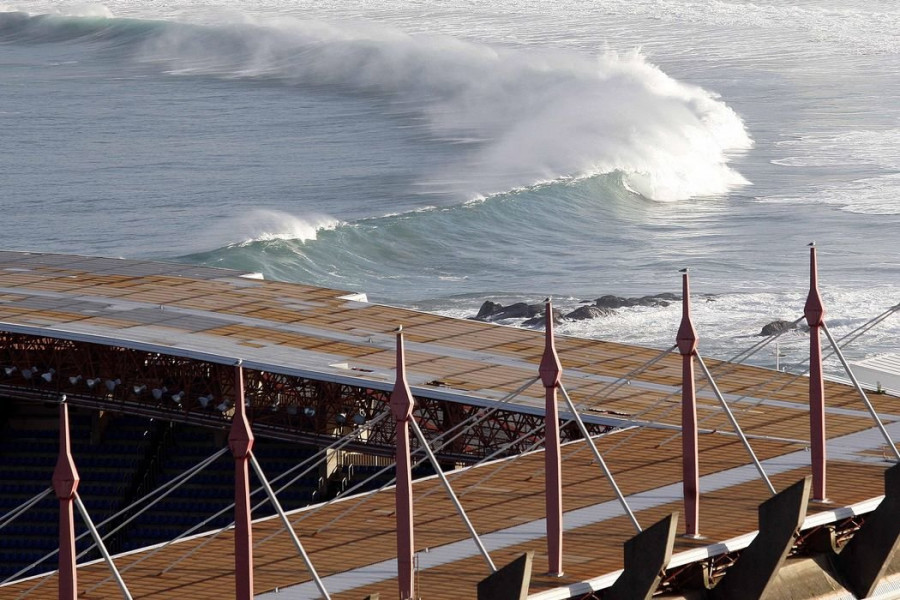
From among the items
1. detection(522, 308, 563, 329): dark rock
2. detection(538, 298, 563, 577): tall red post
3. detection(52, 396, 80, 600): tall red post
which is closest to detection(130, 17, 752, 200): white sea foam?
detection(522, 308, 563, 329): dark rock

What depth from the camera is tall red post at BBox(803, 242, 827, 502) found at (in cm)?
3338

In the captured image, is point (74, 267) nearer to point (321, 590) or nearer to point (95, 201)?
point (321, 590)

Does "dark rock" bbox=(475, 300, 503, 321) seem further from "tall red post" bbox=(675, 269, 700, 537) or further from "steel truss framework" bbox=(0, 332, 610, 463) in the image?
"tall red post" bbox=(675, 269, 700, 537)

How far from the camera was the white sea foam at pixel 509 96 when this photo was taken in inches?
4267

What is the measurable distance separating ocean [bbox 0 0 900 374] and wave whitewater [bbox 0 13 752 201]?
0.33m

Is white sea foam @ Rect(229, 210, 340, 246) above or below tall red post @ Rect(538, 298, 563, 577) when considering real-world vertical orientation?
below

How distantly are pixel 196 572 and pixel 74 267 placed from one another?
2632 cm

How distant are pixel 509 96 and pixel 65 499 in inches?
4529

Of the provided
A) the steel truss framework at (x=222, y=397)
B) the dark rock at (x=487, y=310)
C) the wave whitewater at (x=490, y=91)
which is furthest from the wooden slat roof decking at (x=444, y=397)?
the wave whitewater at (x=490, y=91)

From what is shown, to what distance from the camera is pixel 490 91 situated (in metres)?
142

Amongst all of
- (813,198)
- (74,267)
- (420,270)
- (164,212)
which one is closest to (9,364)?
(74,267)

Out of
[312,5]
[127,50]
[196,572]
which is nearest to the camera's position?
[196,572]

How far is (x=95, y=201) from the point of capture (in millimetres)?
101438

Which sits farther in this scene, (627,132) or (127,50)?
(127,50)
